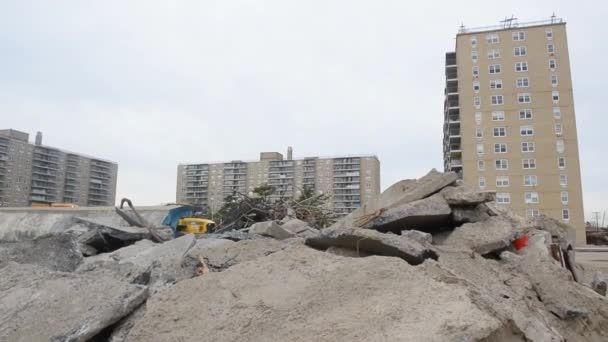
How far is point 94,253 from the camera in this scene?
19.1ft

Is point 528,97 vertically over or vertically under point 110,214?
over

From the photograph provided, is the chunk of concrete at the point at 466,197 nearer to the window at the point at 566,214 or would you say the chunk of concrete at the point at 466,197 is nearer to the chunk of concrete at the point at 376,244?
the chunk of concrete at the point at 376,244

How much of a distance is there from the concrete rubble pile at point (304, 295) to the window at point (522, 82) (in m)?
48.7

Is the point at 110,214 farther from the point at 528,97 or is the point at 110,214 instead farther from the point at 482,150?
the point at 528,97

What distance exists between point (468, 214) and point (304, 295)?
11.6 feet

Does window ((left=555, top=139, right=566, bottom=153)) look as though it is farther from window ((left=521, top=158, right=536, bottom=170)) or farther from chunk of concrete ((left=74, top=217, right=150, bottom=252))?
chunk of concrete ((left=74, top=217, right=150, bottom=252))

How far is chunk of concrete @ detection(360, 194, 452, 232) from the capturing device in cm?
539

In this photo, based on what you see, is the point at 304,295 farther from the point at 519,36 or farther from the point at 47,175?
the point at 47,175

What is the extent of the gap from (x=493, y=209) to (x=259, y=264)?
3.95m

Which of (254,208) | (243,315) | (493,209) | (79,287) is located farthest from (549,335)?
(254,208)

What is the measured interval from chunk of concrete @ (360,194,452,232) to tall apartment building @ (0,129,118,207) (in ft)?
216

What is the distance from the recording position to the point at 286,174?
78438mm

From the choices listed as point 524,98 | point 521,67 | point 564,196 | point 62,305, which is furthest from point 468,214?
point 521,67

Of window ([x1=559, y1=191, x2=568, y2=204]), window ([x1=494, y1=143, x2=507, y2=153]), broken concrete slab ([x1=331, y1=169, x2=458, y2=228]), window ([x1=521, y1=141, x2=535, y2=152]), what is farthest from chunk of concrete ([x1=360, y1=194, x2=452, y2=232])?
window ([x1=521, y1=141, x2=535, y2=152])
